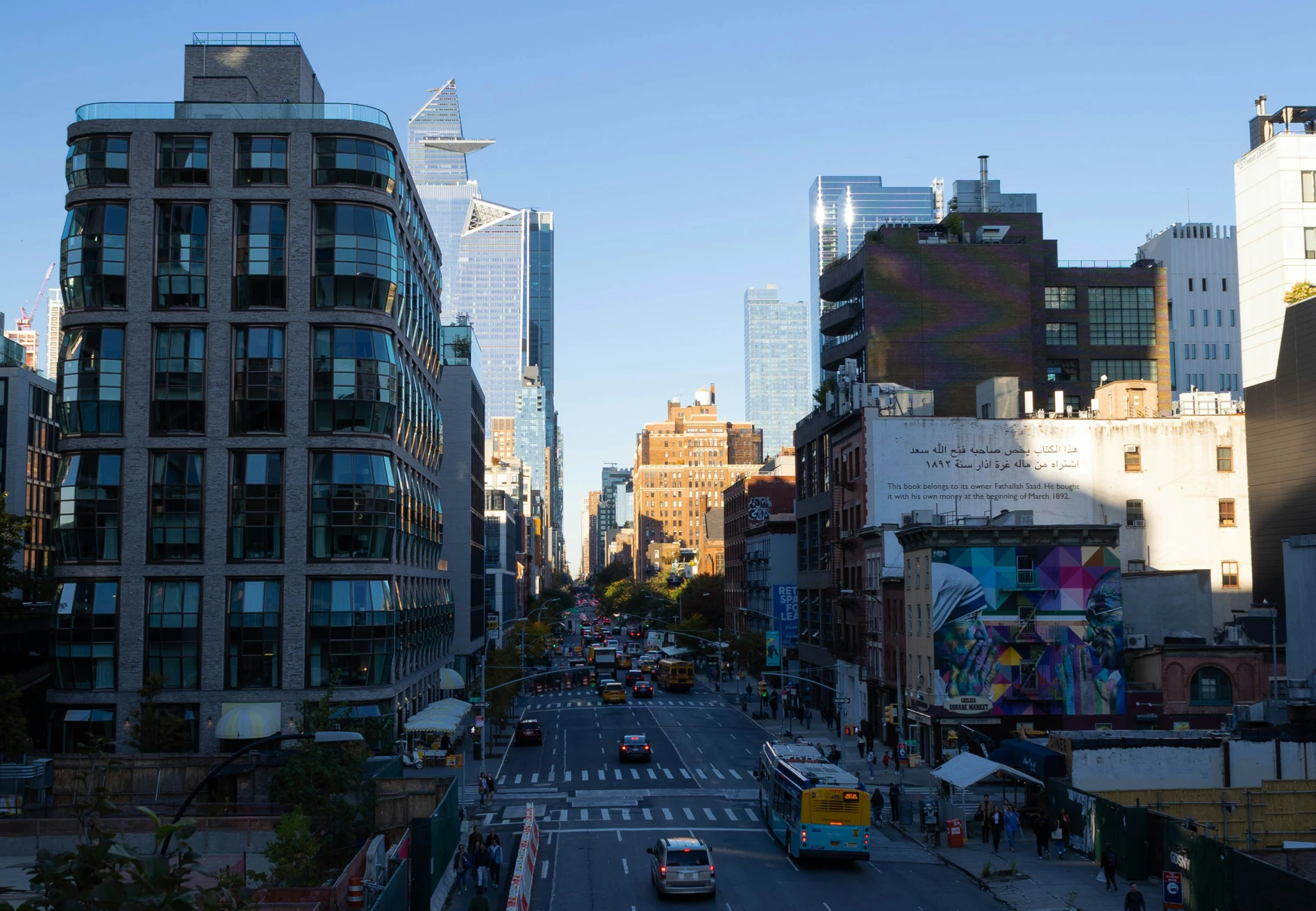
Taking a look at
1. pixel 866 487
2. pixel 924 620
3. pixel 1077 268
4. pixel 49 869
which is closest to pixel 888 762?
pixel 924 620

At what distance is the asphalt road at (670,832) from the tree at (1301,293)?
41.8m

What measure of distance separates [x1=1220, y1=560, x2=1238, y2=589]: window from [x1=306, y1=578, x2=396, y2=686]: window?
53.5m

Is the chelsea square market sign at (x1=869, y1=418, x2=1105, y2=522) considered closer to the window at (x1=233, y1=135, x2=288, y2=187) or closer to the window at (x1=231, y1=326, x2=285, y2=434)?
the window at (x1=231, y1=326, x2=285, y2=434)

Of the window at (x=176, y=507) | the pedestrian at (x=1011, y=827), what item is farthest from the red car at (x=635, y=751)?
the pedestrian at (x=1011, y=827)

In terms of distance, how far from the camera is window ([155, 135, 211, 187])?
6141 centimetres

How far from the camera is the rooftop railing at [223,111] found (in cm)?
6184

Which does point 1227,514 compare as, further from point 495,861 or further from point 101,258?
point 101,258

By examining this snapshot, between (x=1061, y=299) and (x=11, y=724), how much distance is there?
92.4 m

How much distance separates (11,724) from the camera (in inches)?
2103

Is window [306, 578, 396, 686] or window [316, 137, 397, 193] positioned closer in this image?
window [306, 578, 396, 686]

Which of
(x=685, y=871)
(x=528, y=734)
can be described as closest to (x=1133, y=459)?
(x=528, y=734)

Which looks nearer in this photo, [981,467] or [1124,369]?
[981,467]

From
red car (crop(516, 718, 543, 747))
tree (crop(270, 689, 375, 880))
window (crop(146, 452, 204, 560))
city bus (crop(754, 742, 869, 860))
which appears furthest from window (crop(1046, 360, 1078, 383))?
tree (crop(270, 689, 375, 880))

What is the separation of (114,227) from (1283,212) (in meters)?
69.0
